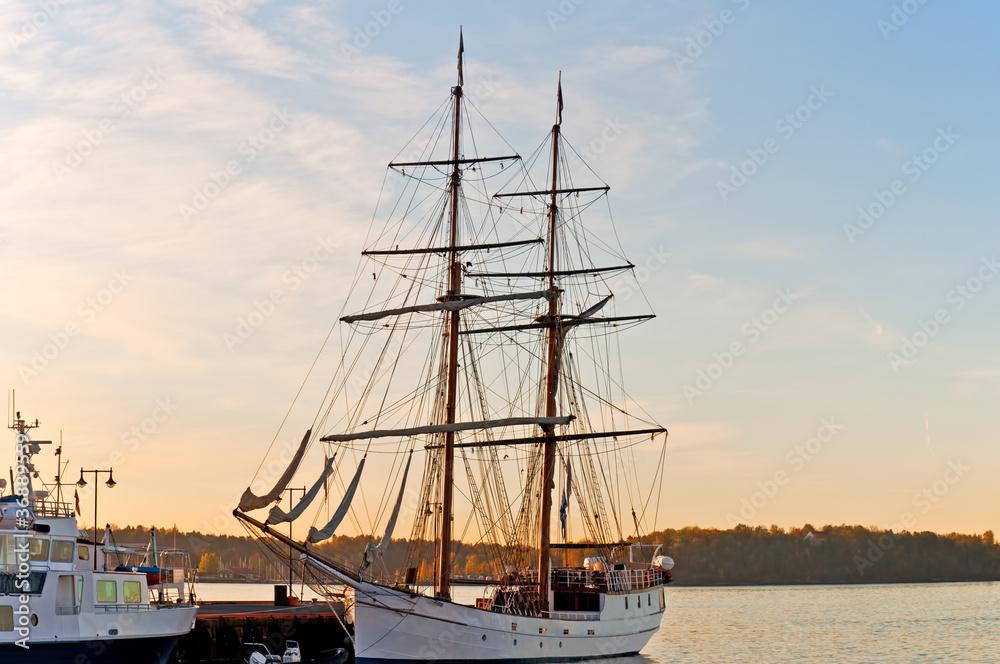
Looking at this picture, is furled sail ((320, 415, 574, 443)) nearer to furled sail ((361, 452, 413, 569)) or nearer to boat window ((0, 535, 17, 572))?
furled sail ((361, 452, 413, 569))

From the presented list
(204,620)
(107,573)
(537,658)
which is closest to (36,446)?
(107,573)

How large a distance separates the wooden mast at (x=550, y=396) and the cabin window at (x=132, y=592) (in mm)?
23090

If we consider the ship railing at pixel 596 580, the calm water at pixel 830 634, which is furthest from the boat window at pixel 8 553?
the calm water at pixel 830 634

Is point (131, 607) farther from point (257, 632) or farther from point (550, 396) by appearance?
point (550, 396)

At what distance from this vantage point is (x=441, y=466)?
6531 cm

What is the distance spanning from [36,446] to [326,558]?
14.6m

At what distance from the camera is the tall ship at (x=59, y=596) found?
161 ft

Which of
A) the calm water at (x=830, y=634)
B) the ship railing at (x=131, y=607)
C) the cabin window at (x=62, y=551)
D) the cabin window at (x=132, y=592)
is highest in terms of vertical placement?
the cabin window at (x=62, y=551)

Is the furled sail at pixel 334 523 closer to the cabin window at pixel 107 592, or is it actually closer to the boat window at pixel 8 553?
the cabin window at pixel 107 592

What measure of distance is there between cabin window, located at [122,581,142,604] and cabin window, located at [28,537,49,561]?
5038 millimetres

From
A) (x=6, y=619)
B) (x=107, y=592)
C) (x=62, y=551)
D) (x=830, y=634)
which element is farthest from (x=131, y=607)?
(x=830, y=634)

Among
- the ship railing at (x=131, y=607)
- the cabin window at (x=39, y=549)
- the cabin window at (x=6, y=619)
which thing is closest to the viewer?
the cabin window at (x=6, y=619)

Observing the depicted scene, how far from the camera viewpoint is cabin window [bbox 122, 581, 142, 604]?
2178 inches

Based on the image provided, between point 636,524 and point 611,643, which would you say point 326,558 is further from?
point 636,524
